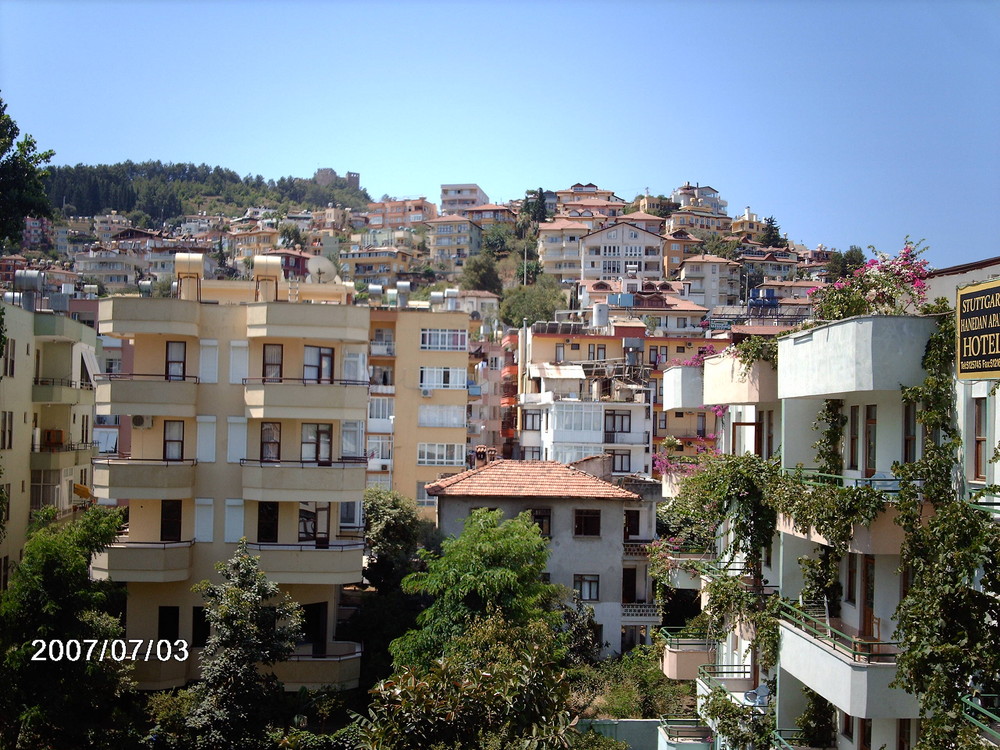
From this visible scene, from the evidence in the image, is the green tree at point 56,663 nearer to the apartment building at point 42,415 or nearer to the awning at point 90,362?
the apartment building at point 42,415

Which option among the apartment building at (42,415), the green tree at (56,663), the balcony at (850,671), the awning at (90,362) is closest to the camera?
the balcony at (850,671)

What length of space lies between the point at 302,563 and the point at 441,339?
2488 cm

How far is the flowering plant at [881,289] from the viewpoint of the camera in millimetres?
17312

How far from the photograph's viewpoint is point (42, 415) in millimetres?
43688

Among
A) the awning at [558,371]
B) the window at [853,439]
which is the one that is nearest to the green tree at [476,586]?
the window at [853,439]

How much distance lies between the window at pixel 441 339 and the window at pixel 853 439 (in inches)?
1481

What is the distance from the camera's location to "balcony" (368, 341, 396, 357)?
55906mm

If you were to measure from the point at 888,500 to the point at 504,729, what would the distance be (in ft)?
28.0

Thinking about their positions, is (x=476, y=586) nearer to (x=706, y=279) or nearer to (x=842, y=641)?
(x=842, y=641)

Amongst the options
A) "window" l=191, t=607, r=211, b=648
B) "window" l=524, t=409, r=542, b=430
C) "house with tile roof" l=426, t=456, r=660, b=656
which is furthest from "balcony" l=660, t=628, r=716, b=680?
"window" l=524, t=409, r=542, b=430

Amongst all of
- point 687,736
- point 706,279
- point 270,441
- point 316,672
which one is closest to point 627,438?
point 270,441

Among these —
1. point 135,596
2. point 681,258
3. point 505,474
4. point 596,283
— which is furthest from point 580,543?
point 681,258

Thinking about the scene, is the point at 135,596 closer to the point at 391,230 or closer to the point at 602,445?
the point at 602,445

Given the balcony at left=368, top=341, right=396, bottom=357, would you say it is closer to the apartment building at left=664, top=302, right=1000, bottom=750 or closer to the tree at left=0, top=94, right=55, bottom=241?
the tree at left=0, top=94, right=55, bottom=241
